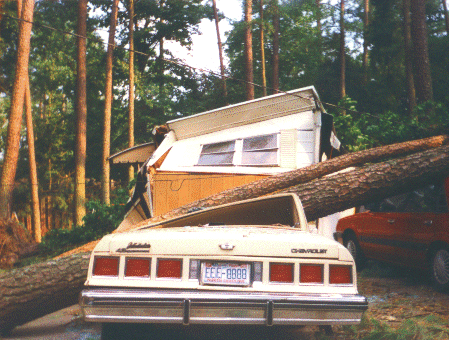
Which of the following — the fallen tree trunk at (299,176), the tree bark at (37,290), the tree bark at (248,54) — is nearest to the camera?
the tree bark at (37,290)

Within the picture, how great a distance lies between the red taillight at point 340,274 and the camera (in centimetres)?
361

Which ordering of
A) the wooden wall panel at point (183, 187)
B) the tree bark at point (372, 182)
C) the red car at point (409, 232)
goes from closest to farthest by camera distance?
the red car at point (409, 232)
the tree bark at point (372, 182)
the wooden wall panel at point (183, 187)

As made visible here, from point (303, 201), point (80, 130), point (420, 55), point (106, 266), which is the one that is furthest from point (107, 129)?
point (106, 266)

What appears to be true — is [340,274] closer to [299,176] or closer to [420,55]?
[299,176]

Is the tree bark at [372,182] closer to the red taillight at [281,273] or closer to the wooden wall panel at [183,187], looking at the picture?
the red taillight at [281,273]

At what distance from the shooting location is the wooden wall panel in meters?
10.8

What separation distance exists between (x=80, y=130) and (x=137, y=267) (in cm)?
1593

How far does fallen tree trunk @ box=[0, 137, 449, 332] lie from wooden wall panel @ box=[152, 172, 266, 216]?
239cm

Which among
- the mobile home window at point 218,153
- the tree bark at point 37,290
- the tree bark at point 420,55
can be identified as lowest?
the tree bark at point 37,290

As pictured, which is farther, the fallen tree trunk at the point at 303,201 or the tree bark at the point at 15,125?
the tree bark at the point at 15,125

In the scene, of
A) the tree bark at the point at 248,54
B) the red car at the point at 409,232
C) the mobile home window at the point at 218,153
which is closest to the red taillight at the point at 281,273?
the red car at the point at 409,232

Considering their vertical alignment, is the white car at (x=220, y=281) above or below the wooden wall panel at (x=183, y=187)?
below

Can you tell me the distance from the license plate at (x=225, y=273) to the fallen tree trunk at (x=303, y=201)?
2321mm

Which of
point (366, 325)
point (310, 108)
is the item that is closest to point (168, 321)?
point (366, 325)
